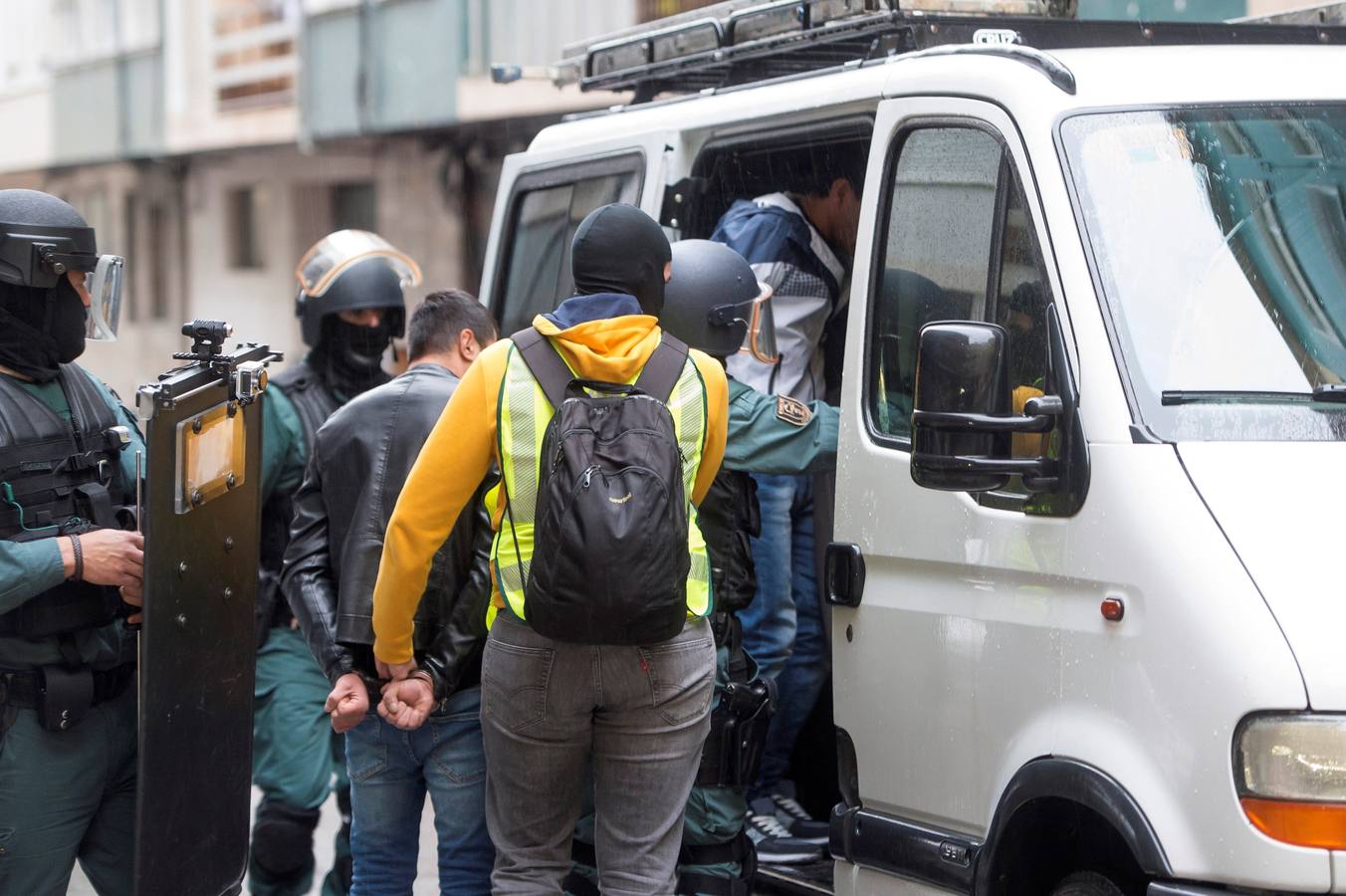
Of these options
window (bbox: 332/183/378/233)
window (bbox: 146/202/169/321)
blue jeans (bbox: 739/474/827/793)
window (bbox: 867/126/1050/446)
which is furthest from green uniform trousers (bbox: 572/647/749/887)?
window (bbox: 146/202/169/321)

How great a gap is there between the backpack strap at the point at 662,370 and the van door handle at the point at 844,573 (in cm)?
68

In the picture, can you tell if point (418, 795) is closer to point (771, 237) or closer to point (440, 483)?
point (440, 483)

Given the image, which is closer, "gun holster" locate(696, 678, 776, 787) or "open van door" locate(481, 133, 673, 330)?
"gun holster" locate(696, 678, 776, 787)

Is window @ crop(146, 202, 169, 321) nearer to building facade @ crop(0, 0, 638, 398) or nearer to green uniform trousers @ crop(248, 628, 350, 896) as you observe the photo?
building facade @ crop(0, 0, 638, 398)

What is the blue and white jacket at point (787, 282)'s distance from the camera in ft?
17.1

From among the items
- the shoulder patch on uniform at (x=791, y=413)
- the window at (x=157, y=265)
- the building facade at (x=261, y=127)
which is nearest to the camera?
the shoulder patch on uniform at (x=791, y=413)

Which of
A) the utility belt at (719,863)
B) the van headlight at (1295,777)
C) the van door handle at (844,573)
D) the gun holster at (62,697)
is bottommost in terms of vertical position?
the utility belt at (719,863)

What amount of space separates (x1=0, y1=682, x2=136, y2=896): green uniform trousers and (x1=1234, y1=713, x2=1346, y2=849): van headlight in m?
2.28

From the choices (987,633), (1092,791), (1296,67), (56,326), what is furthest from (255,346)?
(1296,67)

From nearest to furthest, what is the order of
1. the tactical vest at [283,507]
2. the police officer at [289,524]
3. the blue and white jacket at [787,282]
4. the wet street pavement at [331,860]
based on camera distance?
1. the blue and white jacket at [787,282]
2. the police officer at [289,524]
3. the tactical vest at [283,507]
4. the wet street pavement at [331,860]

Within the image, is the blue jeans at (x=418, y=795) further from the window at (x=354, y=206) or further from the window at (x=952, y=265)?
the window at (x=354, y=206)

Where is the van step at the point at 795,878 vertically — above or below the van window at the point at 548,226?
below

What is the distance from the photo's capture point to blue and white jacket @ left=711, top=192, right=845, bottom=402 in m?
5.22

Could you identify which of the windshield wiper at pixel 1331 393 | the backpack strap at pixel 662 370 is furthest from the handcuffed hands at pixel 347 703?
the windshield wiper at pixel 1331 393
